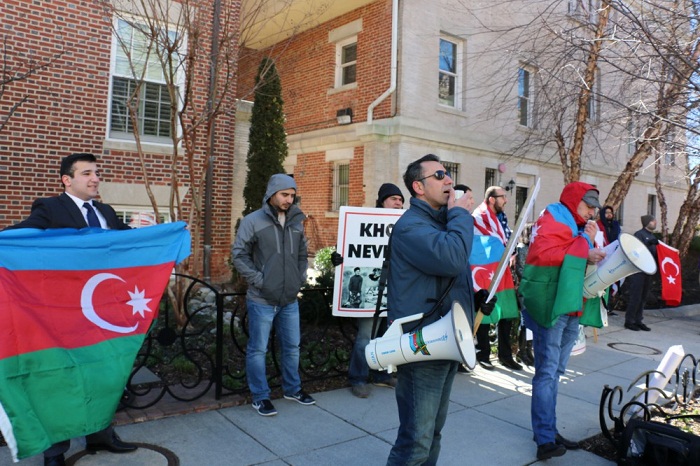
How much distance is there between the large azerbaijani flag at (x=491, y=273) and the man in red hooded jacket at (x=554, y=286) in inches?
64.6

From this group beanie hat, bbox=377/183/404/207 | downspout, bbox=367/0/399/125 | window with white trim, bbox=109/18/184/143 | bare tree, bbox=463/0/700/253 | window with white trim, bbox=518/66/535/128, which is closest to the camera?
bare tree, bbox=463/0/700/253

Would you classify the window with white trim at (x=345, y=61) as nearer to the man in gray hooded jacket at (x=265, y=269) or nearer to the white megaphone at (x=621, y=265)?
the man in gray hooded jacket at (x=265, y=269)

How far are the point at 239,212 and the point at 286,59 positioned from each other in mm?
5766

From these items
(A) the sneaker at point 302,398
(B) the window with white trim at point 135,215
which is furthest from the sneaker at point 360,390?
(B) the window with white trim at point 135,215

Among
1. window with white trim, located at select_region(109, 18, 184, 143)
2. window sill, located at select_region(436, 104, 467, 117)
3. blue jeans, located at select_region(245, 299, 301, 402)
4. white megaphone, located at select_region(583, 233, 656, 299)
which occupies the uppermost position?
window sill, located at select_region(436, 104, 467, 117)

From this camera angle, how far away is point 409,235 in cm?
272

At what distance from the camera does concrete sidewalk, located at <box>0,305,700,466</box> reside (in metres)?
3.71

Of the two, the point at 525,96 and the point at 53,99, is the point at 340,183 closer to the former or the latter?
the point at 525,96

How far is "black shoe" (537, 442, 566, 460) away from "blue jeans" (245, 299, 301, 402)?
87.3 inches

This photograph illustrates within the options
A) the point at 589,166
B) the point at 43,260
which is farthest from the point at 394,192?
the point at 589,166

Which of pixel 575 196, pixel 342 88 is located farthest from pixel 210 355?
pixel 342 88

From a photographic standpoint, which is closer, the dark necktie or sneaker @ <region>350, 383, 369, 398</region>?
the dark necktie

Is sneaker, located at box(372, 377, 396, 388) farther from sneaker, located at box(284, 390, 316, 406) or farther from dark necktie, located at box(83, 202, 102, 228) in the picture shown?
dark necktie, located at box(83, 202, 102, 228)

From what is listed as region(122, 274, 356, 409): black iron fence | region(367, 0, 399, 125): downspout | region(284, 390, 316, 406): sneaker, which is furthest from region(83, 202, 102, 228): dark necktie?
region(367, 0, 399, 125): downspout
